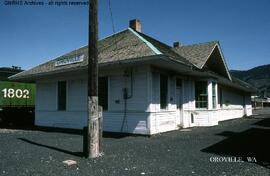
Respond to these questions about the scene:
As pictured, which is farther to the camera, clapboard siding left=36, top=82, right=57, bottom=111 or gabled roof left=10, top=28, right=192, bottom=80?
clapboard siding left=36, top=82, right=57, bottom=111

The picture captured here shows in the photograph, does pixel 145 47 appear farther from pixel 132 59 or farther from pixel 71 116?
pixel 71 116

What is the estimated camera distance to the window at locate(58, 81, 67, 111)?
1644cm

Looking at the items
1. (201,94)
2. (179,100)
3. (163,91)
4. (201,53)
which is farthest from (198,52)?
(163,91)

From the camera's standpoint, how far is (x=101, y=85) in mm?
14398

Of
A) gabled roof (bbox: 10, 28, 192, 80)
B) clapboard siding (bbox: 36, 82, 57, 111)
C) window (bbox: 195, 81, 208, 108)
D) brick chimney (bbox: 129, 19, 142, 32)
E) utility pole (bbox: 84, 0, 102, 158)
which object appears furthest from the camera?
brick chimney (bbox: 129, 19, 142, 32)

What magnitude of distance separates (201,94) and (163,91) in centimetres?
396

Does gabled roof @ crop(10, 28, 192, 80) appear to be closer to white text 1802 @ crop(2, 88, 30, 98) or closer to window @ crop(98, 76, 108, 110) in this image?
white text 1802 @ crop(2, 88, 30, 98)

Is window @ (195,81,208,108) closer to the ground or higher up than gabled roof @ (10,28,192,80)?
closer to the ground

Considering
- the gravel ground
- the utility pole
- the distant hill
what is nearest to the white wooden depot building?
the gravel ground

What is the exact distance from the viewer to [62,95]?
54.6ft

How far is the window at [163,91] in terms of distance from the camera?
13773 mm

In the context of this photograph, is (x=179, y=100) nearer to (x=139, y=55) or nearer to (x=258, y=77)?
(x=139, y=55)

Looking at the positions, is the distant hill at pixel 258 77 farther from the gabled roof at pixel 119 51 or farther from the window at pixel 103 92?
the window at pixel 103 92

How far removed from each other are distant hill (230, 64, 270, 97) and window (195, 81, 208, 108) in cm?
9172
